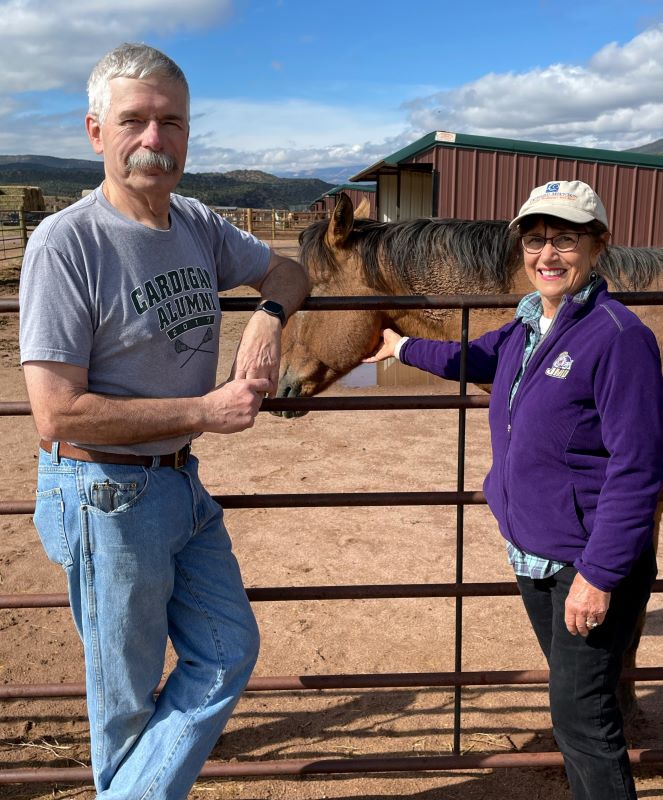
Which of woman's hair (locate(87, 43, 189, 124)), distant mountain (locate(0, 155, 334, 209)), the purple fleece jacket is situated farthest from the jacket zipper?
distant mountain (locate(0, 155, 334, 209))

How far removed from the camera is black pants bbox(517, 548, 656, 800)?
1.79m

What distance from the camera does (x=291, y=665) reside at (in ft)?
12.5

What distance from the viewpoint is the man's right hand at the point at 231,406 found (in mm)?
1775

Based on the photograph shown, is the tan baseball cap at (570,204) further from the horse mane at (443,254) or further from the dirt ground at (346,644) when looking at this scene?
the dirt ground at (346,644)

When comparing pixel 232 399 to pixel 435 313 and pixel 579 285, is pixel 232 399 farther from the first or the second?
pixel 435 313

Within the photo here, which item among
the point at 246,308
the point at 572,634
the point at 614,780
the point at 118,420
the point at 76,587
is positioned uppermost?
the point at 246,308

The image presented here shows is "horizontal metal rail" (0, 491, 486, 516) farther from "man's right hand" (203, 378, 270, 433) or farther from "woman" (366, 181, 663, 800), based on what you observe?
"man's right hand" (203, 378, 270, 433)

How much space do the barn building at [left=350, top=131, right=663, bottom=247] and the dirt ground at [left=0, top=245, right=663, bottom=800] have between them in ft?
22.4

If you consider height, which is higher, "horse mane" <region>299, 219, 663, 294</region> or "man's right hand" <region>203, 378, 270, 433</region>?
"horse mane" <region>299, 219, 663, 294</region>

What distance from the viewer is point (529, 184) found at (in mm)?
12430

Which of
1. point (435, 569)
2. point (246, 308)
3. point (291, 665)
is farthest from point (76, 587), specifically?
point (435, 569)

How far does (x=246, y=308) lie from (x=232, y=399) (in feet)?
2.03

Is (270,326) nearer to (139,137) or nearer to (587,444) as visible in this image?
(139,137)

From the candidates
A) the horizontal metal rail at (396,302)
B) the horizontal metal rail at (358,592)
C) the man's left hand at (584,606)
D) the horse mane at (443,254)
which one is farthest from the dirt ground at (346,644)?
the horse mane at (443,254)
